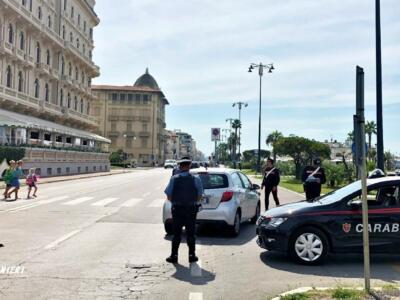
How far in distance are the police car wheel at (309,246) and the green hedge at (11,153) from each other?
31331 mm

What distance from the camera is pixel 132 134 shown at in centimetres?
13050

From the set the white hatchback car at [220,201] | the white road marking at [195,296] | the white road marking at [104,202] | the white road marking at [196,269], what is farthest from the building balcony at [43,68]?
the white road marking at [195,296]

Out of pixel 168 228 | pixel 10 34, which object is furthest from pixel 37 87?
pixel 168 228

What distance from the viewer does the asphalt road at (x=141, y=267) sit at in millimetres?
6555

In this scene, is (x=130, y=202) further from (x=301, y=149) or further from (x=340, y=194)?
(x=301, y=149)

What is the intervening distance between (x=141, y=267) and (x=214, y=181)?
13.1 ft

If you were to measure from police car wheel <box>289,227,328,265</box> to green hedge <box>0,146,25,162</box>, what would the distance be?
3133cm

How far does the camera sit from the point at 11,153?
121 ft

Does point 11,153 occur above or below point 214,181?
above

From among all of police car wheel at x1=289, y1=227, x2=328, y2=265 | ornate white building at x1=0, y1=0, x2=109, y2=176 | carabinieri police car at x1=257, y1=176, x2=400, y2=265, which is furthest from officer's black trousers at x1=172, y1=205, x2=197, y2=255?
ornate white building at x1=0, y1=0, x2=109, y2=176

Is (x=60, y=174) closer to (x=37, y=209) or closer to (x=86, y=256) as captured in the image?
(x=37, y=209)

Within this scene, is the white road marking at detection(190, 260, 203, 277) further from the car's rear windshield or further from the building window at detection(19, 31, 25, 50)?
the building window at detection(19, 31, 25, 50)

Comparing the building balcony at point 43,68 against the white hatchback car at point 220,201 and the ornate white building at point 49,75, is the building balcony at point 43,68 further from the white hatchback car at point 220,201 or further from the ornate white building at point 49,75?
the white hatchback car at point 220,201

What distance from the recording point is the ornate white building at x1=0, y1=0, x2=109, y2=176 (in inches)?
1762
